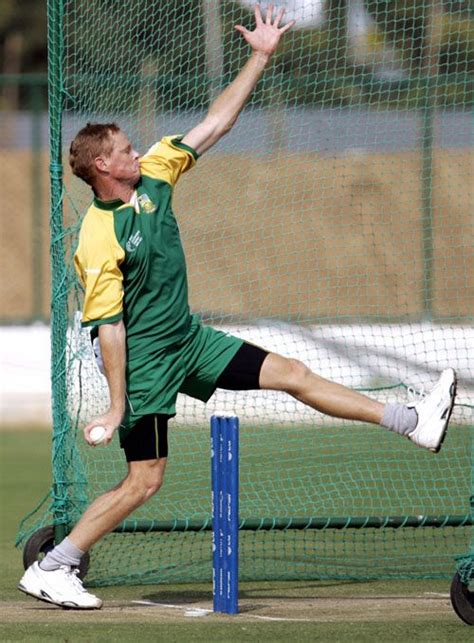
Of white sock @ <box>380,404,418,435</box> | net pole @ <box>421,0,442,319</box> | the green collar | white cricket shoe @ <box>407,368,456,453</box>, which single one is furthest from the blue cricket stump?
net pole @ <box>421,0,442,319</box>

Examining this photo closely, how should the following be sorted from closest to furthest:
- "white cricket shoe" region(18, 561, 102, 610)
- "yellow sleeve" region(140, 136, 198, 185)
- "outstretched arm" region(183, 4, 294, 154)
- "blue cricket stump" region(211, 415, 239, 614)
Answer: "blue cricket stump" region(211, 415, 239, 614), "white cricket shoe" region(18, 561, 102, 610), "yellow sleeve" region(140, 136, 198, 185), "outstretched arm" region(183, 4, 294, 154)

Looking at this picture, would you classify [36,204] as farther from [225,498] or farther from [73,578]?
[225,498]

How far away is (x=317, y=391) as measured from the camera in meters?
6.36

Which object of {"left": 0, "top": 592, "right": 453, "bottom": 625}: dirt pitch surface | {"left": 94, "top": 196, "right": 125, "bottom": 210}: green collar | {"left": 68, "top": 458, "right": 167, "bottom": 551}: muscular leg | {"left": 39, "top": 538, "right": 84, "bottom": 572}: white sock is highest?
{"left": 94, "top": 196, "right": 125, "bottom": 210}: green collar

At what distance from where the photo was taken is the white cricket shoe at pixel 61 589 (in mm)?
6332

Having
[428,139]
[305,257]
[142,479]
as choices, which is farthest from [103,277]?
[305,257]

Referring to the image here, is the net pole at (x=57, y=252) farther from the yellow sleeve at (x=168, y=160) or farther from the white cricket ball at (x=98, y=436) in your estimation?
the white cricket ball at (x=98, y=436)

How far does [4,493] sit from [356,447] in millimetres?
2480

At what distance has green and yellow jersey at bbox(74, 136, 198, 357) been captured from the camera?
6.10 meters

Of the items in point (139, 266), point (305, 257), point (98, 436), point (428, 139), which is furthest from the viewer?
point (305, 257)

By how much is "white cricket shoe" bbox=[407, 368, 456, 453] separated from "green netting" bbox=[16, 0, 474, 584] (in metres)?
0.90

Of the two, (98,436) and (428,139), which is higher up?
(428,139)

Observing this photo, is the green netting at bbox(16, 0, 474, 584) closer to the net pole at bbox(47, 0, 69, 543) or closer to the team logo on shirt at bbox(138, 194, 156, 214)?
the net pole at bbox(47, 0, 69, 543)

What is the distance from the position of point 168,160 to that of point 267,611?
2.02 metres
